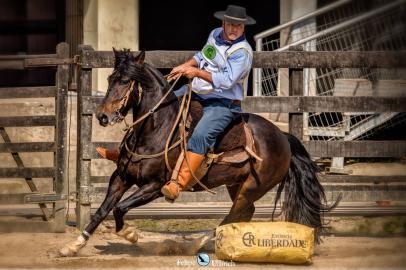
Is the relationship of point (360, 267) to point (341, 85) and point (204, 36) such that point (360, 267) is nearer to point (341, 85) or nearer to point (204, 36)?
point (341, 85)

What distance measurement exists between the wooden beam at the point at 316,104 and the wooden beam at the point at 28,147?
7.28 ft

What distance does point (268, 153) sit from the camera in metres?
8.93

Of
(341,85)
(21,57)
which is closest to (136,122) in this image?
(341,85)

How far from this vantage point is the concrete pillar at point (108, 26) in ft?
48.3

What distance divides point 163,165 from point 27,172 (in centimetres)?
254

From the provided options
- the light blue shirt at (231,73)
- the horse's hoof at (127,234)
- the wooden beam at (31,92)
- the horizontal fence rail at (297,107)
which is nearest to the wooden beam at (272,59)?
the horizontal fence rail at (297,107)

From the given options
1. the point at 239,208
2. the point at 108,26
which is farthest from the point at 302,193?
the point at 108,26

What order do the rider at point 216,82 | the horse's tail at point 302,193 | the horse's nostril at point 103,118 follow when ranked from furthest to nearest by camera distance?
the horse's tail at point 302,193 → the rider at point 216,82 → the horse's nostril at point 103,118

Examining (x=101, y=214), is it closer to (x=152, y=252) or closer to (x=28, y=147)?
(x=152, y=252)

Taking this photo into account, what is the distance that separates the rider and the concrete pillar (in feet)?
20.2

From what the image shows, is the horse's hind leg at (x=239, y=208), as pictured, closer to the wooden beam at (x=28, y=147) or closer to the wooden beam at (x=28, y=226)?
the wooden beam at (x=28, y=226)

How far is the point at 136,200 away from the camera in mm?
8477

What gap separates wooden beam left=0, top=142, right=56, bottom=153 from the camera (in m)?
10.4

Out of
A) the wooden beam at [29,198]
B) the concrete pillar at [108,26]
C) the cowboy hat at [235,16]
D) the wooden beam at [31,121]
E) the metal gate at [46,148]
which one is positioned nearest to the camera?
the cowboy hat at [235,16]
